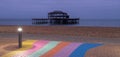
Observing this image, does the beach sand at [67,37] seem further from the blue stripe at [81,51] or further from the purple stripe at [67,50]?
the purple stripe at [67,50]

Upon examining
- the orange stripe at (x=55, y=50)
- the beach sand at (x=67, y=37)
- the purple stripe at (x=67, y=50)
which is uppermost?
the orange stripe at (x=55, y=50)

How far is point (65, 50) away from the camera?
10023mm

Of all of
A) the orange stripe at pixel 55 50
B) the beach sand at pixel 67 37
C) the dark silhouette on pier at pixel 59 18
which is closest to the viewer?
the orange stripe at pixel 55 50

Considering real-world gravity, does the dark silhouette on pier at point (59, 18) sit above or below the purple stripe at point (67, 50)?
below

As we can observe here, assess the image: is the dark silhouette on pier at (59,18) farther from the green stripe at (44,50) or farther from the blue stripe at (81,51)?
the blue stripe at (81,51)

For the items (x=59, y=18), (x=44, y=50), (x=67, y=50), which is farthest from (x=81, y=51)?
(x=59, y=18)

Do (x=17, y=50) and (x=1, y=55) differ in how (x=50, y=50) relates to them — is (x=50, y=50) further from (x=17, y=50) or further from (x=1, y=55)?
(x=1, y=55)

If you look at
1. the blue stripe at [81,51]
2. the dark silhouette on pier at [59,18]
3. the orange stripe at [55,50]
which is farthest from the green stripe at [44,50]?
the dark silhouette on pier at [59,18]

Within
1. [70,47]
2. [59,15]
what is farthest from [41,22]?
[70,47]

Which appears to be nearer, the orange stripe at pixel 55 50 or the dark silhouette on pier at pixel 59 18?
the orange stripe at pixel 55 50

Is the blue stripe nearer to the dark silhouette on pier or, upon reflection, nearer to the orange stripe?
the orange stripe

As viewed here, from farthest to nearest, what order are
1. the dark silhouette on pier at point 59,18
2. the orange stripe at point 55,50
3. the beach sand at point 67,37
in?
the dark silhouette on pier at point 59,18, the beach sand at point 67,37, the orange stripe at point 55,50

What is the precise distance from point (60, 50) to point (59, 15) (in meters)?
56.0

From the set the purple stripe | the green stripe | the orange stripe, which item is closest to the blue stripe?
the purple stripe
